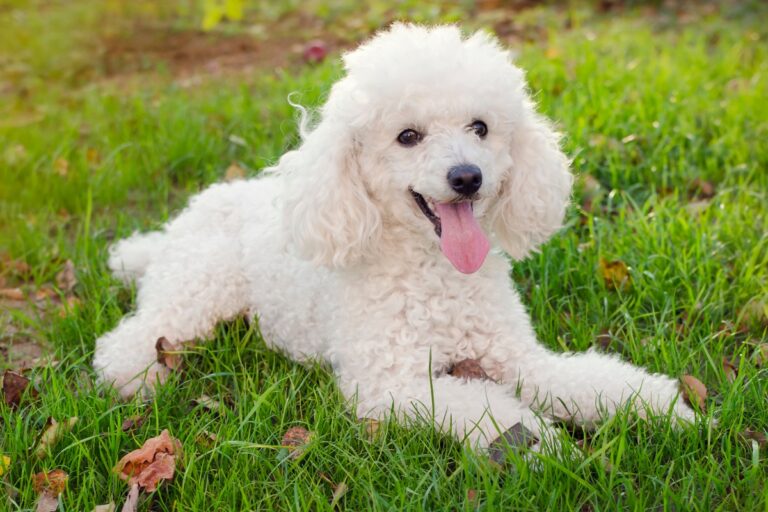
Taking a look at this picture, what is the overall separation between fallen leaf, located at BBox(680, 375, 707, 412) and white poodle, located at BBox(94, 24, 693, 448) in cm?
6

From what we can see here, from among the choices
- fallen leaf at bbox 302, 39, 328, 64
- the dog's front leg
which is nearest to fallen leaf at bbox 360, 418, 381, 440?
the dog's front leg

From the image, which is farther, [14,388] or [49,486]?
[14,388]

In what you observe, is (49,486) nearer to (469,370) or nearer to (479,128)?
(469,370)

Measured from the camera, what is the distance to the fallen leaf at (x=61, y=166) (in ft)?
15.9

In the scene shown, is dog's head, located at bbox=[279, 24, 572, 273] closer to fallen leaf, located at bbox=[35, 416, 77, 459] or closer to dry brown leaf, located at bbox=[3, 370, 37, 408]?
fallen leaf, located at bbox=[35, 416, 77, 459]

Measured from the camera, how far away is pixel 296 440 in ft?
8.61

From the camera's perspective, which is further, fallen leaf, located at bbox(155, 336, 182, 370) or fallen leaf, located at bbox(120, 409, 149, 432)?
fallen leaf, located at bbox(155, 336, 182, 370)

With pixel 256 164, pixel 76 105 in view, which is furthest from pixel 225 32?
pixel 256 164

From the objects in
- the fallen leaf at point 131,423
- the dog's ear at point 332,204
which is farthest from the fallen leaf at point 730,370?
the fallen leaf at point 131,423

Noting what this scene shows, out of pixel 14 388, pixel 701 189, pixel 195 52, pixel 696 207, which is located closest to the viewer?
pixel 14 388

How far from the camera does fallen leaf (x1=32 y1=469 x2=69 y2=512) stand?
2.40m

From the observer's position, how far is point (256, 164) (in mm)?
4691

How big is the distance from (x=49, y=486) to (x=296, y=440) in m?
0.74

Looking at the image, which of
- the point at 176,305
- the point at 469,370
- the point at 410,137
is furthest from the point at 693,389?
Answer: the point at 176,305
